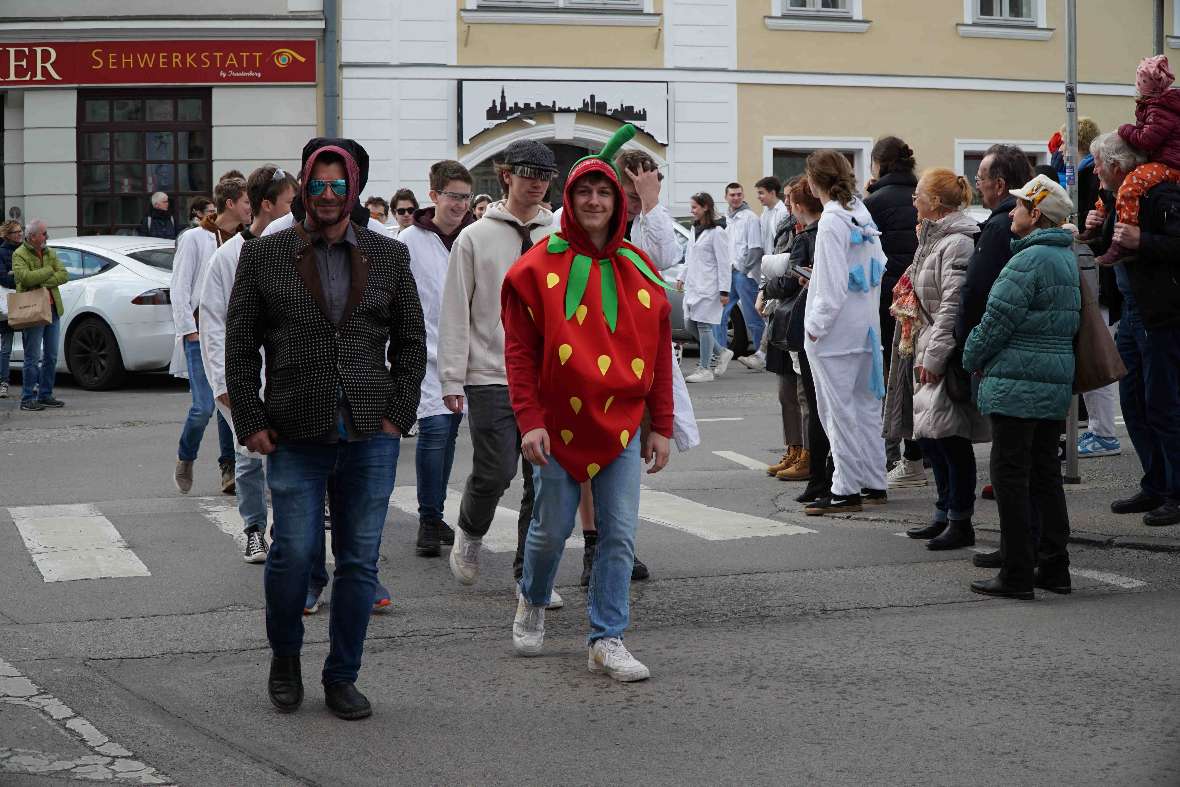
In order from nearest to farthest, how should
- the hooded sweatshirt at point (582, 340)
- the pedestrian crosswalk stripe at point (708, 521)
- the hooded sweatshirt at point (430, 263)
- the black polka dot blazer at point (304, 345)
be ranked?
1. the black polka dot blazer at point (304, 345)
2. the hooded sweatshirt at point (582, 340)
3. the hooded sweatshirt at point (430, 263)
4. the pedestrian crosswalk stripe at point (708, 521)

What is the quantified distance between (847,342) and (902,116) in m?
18.3

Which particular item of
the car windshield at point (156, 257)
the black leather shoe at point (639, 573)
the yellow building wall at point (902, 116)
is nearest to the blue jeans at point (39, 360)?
the car windshield at point (156, 257)

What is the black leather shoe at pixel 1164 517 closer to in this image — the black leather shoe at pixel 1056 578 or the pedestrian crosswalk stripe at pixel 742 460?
the black leather shoe at pixel 1056 578

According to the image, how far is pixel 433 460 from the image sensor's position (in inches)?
354

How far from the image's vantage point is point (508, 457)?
7.80m

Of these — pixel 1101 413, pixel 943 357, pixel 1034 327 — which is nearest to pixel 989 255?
pixel 943 357

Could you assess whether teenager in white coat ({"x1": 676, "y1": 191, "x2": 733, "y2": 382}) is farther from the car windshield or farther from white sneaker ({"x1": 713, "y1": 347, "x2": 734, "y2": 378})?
the car windshield

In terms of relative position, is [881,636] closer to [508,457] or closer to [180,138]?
[508,457]

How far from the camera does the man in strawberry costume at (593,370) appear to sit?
634 cm

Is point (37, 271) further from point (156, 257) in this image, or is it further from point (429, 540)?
point (429, 540)

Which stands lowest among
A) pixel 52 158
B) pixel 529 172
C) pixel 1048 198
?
pixel 1048 198

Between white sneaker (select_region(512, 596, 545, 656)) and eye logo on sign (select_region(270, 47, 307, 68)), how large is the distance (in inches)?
770

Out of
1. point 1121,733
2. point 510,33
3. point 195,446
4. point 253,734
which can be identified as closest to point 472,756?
point 253,734

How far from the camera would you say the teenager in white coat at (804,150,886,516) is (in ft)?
32.3
